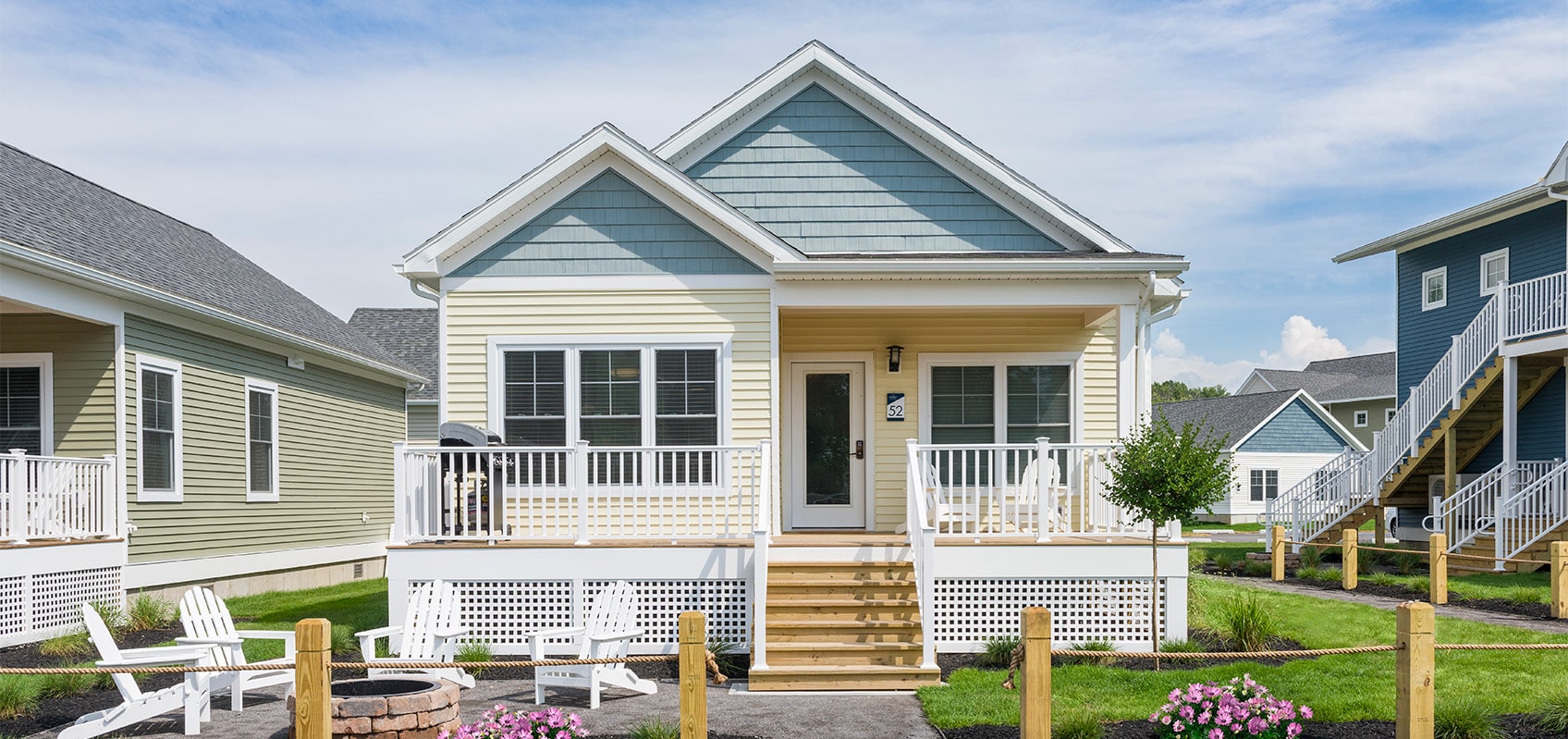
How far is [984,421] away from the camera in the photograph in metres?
14.3

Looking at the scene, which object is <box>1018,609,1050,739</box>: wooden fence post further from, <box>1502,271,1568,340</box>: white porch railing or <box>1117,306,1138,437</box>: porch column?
<box>1502,271,1568,340</box>: white porch railing

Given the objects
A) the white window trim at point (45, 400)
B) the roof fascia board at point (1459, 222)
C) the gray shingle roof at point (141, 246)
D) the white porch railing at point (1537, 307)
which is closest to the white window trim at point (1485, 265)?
the roof fascia board at point (1459, 222)

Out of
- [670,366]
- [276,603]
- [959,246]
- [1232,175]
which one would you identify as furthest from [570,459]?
[1232,175]


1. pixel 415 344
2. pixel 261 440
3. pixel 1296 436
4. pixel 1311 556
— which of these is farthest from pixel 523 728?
pixel 1296 436

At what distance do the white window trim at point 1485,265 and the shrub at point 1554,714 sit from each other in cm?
1682

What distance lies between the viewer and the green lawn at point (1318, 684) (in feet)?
27.3

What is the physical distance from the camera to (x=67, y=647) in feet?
37.3

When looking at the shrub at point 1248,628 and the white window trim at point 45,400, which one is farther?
the white window trim at point 45,400

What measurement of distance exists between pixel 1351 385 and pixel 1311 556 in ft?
97.0

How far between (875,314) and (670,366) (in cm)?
270

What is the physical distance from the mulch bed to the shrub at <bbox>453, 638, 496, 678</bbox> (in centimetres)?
461

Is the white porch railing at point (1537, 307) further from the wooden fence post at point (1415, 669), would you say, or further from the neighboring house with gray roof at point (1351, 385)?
the neighboring house with gray roof at point (1351, 385)

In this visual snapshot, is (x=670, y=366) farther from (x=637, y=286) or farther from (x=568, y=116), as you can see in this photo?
(x=568, y=116)

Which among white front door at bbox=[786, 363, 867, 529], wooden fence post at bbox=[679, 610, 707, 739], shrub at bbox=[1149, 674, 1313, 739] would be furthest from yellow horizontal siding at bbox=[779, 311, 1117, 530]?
wooden fence post at bbox=[679, 610, 707, 739]
